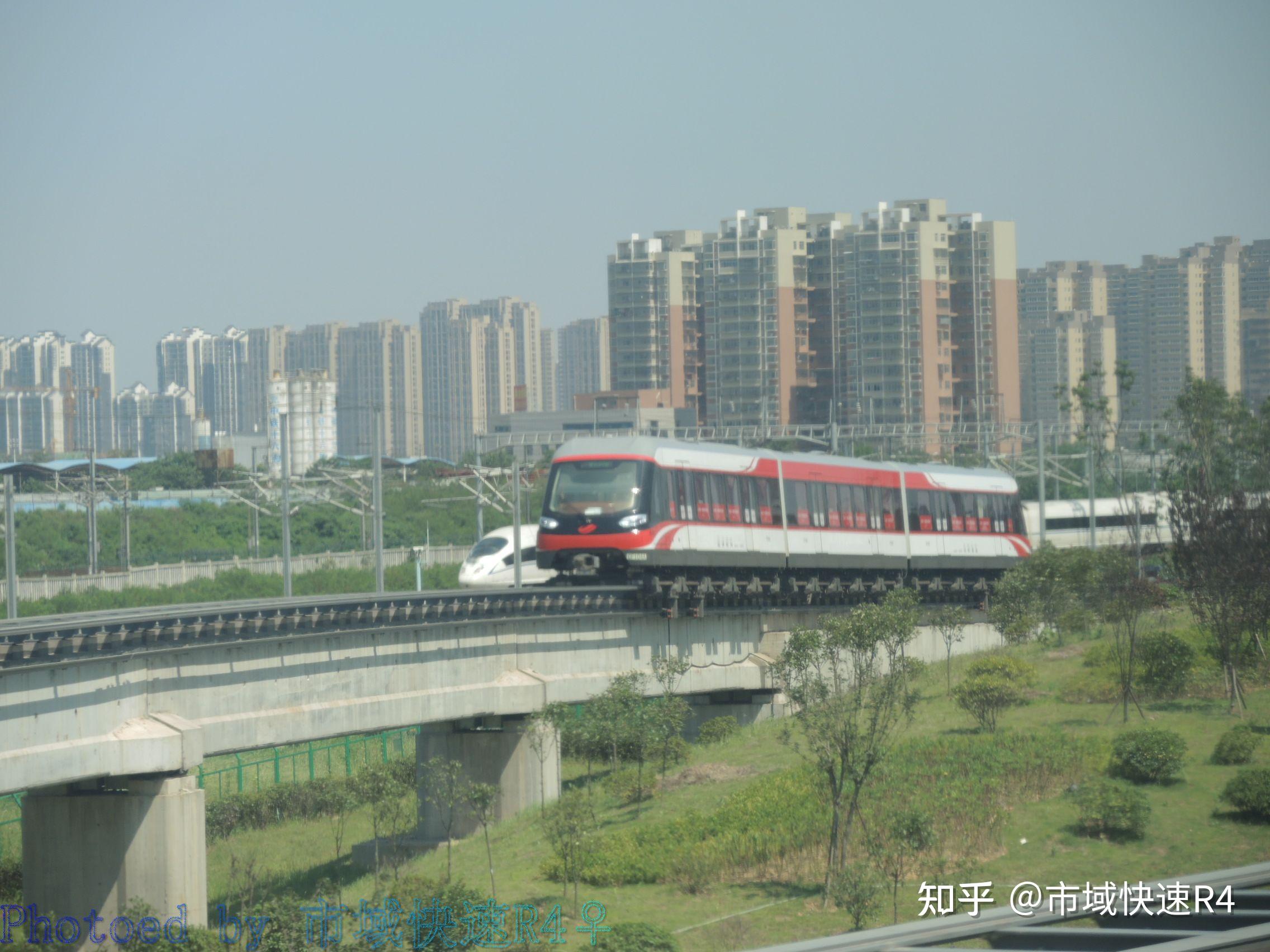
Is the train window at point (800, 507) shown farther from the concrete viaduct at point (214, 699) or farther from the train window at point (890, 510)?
the concrete viaduct at point (214, 699)

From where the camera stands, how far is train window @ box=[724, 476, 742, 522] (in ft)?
120

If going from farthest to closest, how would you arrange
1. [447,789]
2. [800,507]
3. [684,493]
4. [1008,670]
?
[800,507] < [1008,670] < [684,493] < [447,789]

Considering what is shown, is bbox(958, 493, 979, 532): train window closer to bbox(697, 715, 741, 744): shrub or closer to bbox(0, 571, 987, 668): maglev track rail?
bbox(0, 571, 987, 668): maglev track rail

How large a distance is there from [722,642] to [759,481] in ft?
14.2

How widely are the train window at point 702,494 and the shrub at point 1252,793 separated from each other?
1395 cm

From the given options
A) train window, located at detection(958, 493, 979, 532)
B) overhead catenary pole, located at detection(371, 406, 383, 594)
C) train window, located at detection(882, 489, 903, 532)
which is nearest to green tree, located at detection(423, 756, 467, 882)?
overhead catenary pole, located at detection(371, 406, 383, 594)

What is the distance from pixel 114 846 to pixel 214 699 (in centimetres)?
279

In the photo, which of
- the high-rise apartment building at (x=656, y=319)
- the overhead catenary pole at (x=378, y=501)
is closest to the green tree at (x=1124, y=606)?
the overhead catenary pole at (x=378, y=501)

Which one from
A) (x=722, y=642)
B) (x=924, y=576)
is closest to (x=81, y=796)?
(x=722, y=642)

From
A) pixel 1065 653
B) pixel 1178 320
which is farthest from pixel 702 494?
pixel 1178 320

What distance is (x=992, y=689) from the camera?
30656mm

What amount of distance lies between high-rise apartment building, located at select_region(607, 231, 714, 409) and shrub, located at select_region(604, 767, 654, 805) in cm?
11227

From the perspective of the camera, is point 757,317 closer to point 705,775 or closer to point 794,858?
point 705,775

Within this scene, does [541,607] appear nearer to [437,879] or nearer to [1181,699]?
[437,879]
